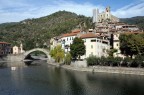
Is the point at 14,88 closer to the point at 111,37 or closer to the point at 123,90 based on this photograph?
the point at 123,90

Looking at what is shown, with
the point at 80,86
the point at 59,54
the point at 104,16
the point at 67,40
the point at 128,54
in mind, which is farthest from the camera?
the point at 104,16

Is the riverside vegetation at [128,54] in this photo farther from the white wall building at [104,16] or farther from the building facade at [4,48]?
the building facade at [4,48]

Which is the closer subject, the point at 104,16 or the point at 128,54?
the point at 128,54

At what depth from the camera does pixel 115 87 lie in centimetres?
5412

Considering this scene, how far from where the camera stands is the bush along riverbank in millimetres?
72000

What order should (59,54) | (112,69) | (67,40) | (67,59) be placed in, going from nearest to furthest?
(112,69) < (67,59) < (59,54) < (67,40)

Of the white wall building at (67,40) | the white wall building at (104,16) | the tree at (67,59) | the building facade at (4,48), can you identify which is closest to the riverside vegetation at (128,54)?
the tree at (67,59)

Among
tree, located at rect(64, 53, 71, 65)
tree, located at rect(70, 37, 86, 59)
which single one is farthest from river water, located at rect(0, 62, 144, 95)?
tree, located at rect(64, 53, 71, 65)

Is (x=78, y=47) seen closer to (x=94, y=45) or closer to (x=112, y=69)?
(x=94, y=45)

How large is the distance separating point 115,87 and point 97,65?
25516mm

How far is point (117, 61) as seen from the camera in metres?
76.3

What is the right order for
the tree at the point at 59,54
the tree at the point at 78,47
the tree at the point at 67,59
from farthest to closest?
the tree at the point at 59,54 → the tree at the point at 67,59 → the tree at the point at 78,47

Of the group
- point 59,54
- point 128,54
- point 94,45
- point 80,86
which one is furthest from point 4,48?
point 80,86

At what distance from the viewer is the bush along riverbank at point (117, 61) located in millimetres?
72000
